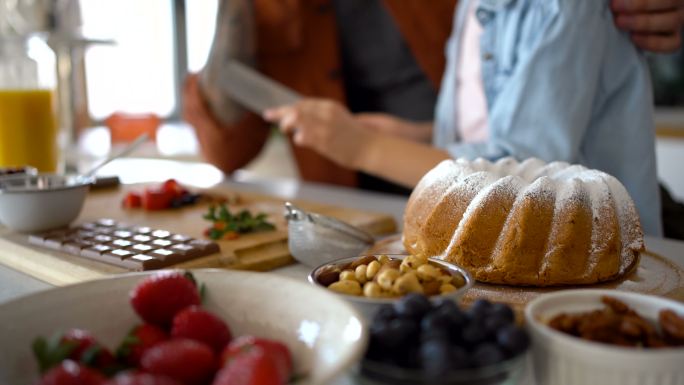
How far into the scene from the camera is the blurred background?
117 inches

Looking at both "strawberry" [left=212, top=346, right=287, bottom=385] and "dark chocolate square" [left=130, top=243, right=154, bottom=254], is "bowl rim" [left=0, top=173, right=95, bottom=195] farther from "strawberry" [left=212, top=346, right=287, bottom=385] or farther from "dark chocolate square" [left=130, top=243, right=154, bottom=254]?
"strawberry" [left=212, top=346, right=287, bottom=385]

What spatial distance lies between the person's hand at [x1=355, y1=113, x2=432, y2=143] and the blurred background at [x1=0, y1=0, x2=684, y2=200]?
138 cm

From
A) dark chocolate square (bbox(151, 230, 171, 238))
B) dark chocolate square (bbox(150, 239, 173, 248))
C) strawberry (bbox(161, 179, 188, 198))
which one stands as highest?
strawberry (bbox(161, 179, 188, 198))

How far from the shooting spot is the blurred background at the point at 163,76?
9.74 ft

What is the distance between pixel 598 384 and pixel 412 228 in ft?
1.57

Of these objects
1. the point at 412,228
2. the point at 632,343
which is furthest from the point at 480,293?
the point at 632,343

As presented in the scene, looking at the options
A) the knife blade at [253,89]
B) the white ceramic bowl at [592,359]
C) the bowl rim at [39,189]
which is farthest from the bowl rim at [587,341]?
the knife blade at [253,89]

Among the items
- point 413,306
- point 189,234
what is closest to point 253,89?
point 189,234

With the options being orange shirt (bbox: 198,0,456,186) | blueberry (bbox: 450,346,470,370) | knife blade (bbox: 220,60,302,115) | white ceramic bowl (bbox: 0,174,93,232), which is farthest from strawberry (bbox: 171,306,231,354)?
orange shirt (bbox: 198,0,456,186)

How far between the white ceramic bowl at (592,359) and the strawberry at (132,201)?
39.7 inches

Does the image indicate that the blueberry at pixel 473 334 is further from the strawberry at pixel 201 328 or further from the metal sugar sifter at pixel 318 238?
the metal sugar sifter at pixel 318 238

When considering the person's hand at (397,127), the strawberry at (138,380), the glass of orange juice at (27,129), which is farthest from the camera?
the person's hand at (397,127)

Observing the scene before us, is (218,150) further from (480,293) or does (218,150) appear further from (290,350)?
(290,350)

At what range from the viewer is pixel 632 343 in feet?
1.74
